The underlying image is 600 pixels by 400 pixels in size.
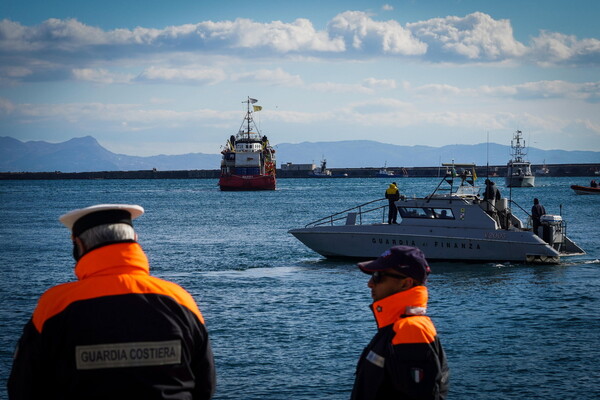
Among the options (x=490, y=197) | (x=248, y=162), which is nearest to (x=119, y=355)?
(x=490, y=197)

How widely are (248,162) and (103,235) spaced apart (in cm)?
11007

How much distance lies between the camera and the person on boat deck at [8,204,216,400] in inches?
157

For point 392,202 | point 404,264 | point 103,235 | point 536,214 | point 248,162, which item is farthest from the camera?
point 248,162

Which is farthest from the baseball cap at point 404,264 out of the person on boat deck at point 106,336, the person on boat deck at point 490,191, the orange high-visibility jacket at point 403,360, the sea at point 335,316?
the person on boat deck at point 490,191

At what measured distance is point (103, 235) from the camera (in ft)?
13.7

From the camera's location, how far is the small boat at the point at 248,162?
4392 inches

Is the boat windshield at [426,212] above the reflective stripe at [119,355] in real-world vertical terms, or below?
below

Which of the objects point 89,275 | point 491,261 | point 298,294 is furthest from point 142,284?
point 491,261

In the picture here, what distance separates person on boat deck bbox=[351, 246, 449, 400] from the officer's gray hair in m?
1.71

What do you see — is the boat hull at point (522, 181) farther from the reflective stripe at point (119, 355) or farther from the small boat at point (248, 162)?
the reflective stripe at point (119, 355)

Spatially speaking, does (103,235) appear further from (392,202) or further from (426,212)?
(392,202)

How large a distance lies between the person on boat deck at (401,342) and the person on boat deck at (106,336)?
136 cm

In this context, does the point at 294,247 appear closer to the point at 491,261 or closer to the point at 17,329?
the point at 491,261

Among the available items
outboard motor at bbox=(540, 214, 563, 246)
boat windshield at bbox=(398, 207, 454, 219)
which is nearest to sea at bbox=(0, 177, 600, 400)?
outboard motor at bbox=(540, 214, 563, 246)
